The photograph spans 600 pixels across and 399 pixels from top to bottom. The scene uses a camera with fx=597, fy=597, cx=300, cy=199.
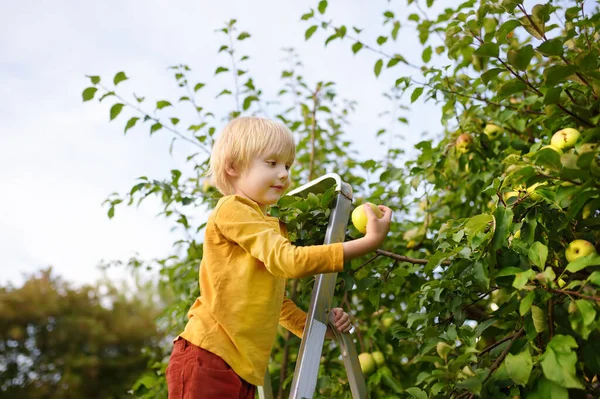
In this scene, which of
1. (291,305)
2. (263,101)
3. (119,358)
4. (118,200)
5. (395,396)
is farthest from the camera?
(119,358)

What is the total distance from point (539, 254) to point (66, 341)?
10.3m

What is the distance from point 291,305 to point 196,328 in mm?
359

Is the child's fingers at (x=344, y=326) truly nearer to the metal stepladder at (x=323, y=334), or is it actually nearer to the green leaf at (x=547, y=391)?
the metal stepladder at (x=323, y=334)

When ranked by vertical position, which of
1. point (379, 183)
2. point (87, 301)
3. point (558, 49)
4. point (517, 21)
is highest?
point (87, 301)

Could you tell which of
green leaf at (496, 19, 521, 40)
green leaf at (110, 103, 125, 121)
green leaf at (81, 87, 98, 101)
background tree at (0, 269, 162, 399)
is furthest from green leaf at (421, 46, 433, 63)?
background tree at (0, 269, 162, 399)

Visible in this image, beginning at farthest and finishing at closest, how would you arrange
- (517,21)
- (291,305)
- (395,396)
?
(395,396) → (291,305) → (517,21)

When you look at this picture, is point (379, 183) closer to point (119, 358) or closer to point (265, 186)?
point (265, 186)

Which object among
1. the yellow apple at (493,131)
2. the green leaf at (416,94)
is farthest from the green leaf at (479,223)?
the yellow apple at (493,131)

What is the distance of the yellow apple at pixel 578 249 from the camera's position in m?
1.52

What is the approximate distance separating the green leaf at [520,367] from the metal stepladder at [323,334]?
436 mm

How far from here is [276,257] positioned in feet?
4.45

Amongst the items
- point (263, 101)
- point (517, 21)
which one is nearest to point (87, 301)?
point (263, 101)

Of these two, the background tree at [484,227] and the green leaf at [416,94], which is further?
the green leaf at [416,94]

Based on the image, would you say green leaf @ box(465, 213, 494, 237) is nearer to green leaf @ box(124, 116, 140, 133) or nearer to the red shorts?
the red shorts
